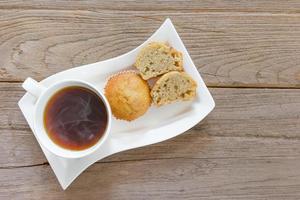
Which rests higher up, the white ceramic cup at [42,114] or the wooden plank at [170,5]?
Result: the wooden plank at [170,5]

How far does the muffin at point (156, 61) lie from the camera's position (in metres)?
0.91

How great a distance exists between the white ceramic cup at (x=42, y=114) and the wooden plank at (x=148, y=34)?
103 mm

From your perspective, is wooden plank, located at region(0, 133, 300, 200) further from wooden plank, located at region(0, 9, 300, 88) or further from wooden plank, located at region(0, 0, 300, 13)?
wooden plank, located at region(0, 0, 300, 13)

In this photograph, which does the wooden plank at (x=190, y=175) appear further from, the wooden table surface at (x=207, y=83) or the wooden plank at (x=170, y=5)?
the wooden plank at (x=170, y=5)

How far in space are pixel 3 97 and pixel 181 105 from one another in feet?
1.18

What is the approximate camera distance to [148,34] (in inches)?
38.4

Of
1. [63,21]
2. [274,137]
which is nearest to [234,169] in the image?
[274,137]

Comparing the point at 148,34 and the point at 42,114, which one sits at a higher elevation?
the point at 148,34

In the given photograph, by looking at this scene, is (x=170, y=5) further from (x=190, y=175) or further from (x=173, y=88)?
(x=190, y=175)

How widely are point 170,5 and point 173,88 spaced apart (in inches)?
7.4

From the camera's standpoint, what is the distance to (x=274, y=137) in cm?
98

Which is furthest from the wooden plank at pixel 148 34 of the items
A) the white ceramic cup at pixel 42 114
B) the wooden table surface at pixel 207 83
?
the white ceramic cup at pixel 42 114

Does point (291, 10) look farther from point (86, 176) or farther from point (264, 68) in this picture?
point (86, 176)

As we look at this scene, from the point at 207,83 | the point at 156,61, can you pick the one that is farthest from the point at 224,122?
the point at 156,61
